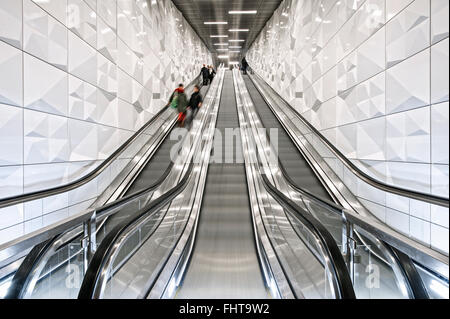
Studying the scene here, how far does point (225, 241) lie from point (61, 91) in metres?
3.28

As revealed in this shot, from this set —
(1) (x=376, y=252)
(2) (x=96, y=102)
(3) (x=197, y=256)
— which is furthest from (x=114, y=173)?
(1) (x=376, y=252)

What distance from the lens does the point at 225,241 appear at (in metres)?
3.60

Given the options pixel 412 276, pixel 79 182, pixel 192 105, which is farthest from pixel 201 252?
pixel 192 105

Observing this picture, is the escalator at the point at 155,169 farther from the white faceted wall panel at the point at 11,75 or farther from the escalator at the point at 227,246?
the white faceted wall panel at the point at 11,75

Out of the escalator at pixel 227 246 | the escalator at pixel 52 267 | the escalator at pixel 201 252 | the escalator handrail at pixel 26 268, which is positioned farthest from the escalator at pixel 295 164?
the escalator handrail at pixel 26 268

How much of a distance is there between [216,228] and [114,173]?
2314 mm

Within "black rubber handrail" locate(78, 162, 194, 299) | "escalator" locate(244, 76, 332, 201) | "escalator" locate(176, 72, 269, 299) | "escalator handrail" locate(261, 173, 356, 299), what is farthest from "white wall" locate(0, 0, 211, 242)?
"escalator" locate(244, 76, 332, 201)

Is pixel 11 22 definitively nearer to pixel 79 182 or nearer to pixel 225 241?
pixel 79 182

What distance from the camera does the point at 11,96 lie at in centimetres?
284

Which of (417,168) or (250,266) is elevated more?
(417,168)

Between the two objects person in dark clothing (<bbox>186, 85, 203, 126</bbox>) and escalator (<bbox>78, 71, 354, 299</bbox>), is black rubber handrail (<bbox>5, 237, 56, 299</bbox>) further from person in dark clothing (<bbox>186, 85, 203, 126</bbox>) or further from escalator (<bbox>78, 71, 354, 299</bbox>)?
person in dark clothing (<bbox>186, 85, 203, 126</bbox>)

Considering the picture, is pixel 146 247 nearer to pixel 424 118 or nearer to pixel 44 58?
pixel 424 118

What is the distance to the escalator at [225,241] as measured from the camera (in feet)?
5.86

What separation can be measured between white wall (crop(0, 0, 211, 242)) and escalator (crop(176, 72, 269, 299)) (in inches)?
83.4
